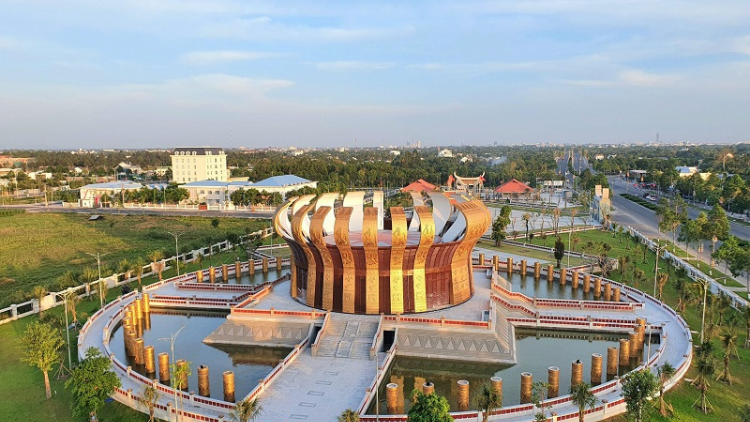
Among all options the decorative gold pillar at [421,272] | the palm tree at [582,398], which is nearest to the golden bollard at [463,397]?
the palm tree at [582,398]

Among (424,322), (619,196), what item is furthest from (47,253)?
(619,196)

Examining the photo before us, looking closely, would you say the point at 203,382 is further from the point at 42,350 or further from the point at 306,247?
the point at 306,247

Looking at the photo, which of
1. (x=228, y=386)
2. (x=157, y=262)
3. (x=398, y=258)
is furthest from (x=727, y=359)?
(x=157, y=262)

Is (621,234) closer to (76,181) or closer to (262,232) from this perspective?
(262,232)

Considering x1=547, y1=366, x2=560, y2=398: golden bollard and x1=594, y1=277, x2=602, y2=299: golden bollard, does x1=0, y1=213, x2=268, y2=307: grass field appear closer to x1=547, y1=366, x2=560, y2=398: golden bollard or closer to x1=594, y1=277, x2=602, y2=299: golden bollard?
x1=547, y1=366, x2=560, y2=398: golden bollard

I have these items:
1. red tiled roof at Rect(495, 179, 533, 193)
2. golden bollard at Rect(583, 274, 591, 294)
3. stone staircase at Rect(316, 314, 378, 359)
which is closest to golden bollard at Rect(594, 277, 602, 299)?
golden bollard at Rect(583, 274, 591, 294)

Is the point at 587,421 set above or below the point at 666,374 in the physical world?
below
